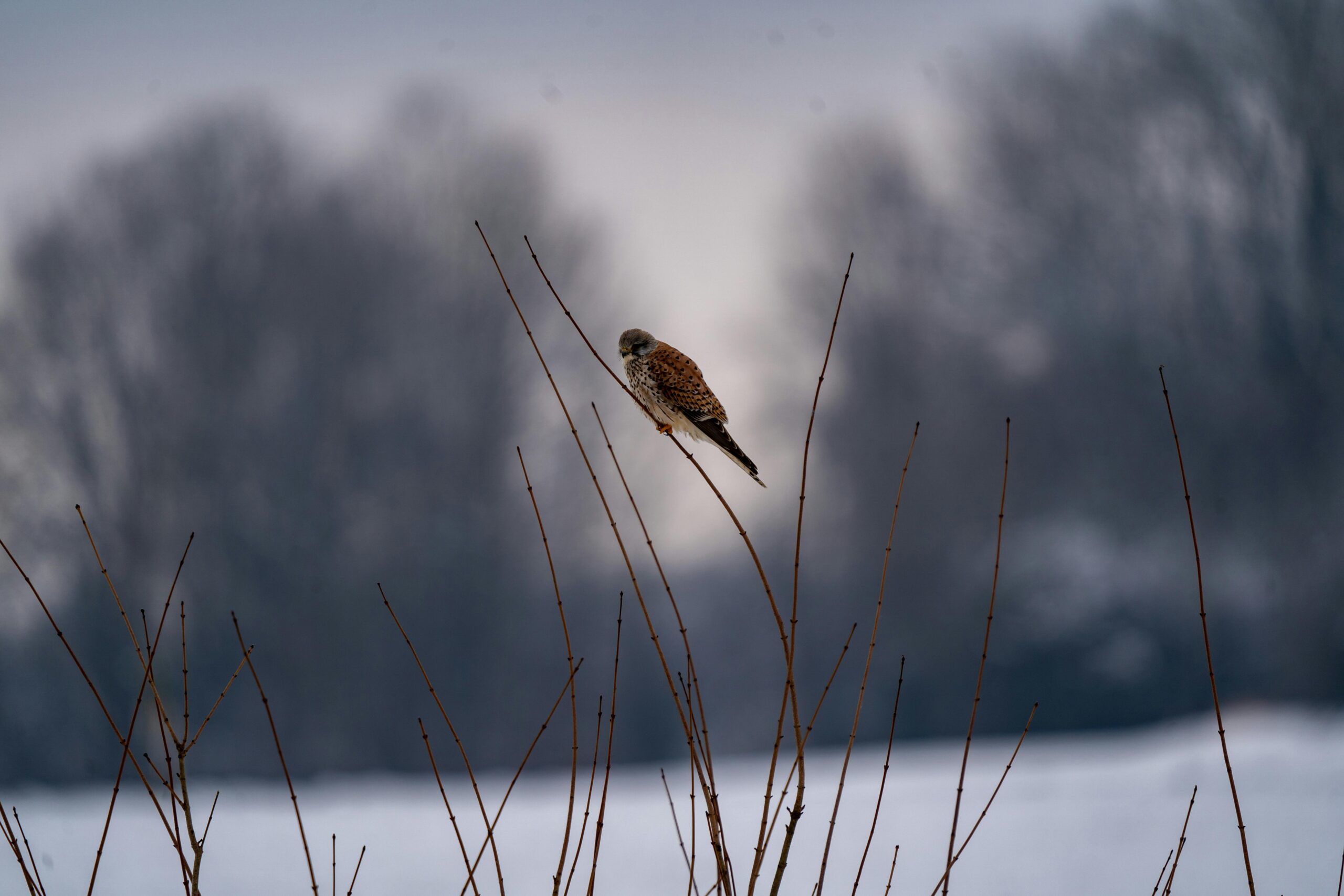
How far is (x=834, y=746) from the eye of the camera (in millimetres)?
7785

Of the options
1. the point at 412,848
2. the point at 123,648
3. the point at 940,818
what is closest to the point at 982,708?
the point at 940,818

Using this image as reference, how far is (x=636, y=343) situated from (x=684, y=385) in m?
0.15

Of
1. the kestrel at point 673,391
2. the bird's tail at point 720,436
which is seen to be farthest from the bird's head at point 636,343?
the bird's tail at point 720,436

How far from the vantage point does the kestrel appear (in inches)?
81.4

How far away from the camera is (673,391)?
217 cm

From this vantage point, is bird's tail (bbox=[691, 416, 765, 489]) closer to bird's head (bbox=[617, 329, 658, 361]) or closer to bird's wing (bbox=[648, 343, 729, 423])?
bird's wing (bbox=[648, 343, 729, 423])

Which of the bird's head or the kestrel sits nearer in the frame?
the kestrel

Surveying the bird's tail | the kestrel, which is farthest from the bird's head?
the bird's tail

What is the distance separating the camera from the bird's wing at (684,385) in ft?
6.82

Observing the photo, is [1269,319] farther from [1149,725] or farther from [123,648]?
[123,648]

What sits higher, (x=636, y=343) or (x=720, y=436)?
(x=636, y=343)

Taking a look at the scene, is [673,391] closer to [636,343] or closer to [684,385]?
[684,385]

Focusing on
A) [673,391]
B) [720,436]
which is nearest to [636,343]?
[673,391]

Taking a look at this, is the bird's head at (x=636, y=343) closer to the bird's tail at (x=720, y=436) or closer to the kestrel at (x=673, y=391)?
the kestrel at (x=673, y=391)
